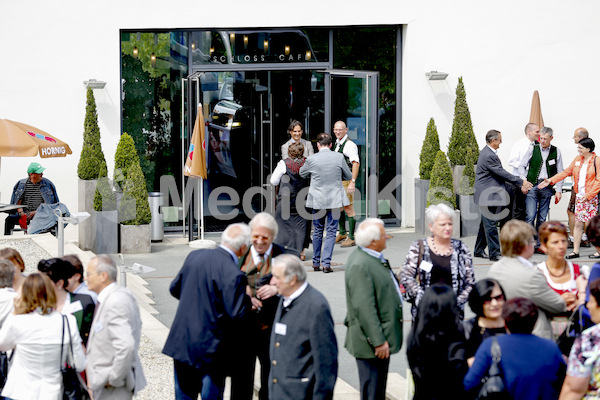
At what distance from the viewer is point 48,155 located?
13.1 meters

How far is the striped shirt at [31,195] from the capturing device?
14688mm

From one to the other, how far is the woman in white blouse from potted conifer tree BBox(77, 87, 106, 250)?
29.7 feet

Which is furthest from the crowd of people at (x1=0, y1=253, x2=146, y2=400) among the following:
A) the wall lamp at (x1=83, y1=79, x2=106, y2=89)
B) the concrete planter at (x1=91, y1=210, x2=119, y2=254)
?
the wall lamp at (x1=83, y1=79, x2=106, y2=89)

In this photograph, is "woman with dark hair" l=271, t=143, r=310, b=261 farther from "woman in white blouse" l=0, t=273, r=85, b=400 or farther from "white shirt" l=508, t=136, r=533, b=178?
"woman in white blouse" l=0, t=273, r=85, b=400

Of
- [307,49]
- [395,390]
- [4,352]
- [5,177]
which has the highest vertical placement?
[307,49]

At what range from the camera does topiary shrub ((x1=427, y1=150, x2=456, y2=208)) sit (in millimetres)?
15016

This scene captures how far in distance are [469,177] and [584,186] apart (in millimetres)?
2898

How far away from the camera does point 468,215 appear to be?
50.8ft

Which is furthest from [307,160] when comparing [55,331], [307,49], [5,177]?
[55,331]

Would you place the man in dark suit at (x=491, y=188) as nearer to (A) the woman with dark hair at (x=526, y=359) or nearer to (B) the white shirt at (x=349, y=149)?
(B) the white shirt at (x=349, y=149)

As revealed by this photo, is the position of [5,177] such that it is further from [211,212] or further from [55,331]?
[55,331]

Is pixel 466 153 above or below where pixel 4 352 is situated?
above

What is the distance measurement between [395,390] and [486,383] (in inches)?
84.7

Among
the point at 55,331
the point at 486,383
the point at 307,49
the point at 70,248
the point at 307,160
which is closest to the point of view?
the point at 486,383
